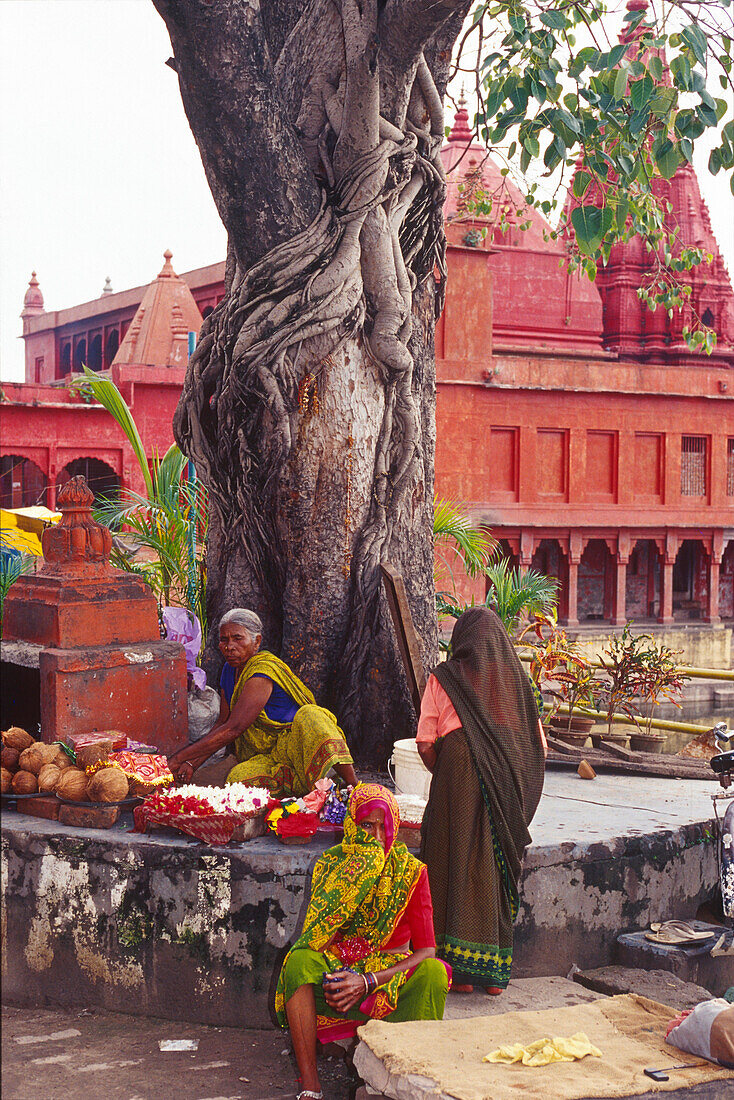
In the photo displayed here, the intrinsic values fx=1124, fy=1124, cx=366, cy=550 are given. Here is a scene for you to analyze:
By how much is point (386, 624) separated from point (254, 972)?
66.9 inches

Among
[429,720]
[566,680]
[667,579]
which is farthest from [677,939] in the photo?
[667,579]

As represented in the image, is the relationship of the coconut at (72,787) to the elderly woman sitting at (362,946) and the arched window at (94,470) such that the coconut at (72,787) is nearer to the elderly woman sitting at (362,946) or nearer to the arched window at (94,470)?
the elderly woman sitting at (362,946)

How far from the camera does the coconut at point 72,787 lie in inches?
152

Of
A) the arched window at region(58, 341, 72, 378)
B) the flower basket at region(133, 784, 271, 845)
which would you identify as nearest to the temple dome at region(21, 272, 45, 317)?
the arched window at region(58, 341, 72, 378)

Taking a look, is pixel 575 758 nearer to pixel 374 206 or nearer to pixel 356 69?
pixel 374 206

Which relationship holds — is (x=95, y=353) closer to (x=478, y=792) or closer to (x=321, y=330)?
(x=321, y=330)

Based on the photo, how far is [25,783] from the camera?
396 centimetres

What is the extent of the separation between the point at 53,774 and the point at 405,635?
5.30 ft

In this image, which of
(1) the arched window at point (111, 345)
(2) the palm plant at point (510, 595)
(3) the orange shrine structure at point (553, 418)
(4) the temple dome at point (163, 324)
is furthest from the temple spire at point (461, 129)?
(2) the palm plant at point (510, 595)

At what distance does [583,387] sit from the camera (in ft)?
69.0

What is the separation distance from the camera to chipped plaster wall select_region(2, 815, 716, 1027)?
3564 mm

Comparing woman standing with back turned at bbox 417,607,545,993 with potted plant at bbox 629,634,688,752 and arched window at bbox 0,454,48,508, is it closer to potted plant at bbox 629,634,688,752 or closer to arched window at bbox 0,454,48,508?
potted plant at bbox 629,634,688,752

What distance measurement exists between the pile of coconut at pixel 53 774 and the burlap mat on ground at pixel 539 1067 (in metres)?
1.30

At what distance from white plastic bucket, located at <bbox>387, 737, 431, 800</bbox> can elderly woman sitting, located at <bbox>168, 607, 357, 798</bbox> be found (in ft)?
1.00
